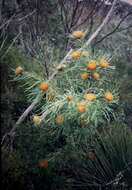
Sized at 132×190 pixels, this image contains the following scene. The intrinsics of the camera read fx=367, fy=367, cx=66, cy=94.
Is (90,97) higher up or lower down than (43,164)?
higher up

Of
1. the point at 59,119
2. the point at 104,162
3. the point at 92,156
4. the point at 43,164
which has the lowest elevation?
the point at 104,162

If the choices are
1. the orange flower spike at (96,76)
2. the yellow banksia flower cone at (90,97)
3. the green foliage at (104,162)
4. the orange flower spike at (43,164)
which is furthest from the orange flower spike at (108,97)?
the orange flower spike at (43,164)

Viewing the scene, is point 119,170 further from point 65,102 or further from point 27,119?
point 27,119

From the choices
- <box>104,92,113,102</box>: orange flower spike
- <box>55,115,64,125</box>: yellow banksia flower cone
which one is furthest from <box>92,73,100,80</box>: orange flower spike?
<box>55,115,64,125</box>: yellow banksia flower cone

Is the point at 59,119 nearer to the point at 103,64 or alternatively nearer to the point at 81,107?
the point at 81,107

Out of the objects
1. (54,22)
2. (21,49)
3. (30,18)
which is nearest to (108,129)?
(21,49)

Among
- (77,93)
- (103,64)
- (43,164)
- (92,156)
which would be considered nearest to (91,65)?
(103,64)

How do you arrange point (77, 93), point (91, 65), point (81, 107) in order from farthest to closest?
1. point (77, 93)
2. point (91, 65)
3. point (81, 107)

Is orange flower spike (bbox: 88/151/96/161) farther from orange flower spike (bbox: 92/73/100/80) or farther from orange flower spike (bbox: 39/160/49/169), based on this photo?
orange flower spike (bbox: 92/73/100/80)

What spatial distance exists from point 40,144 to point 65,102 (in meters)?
0.77

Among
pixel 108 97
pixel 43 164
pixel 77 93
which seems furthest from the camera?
pixel 43 164

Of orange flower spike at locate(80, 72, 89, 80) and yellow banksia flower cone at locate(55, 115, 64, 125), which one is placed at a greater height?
orange flower spike at locate(80, 72, 89, 80)

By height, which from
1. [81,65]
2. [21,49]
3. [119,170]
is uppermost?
[21,49]

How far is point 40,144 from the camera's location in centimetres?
448
